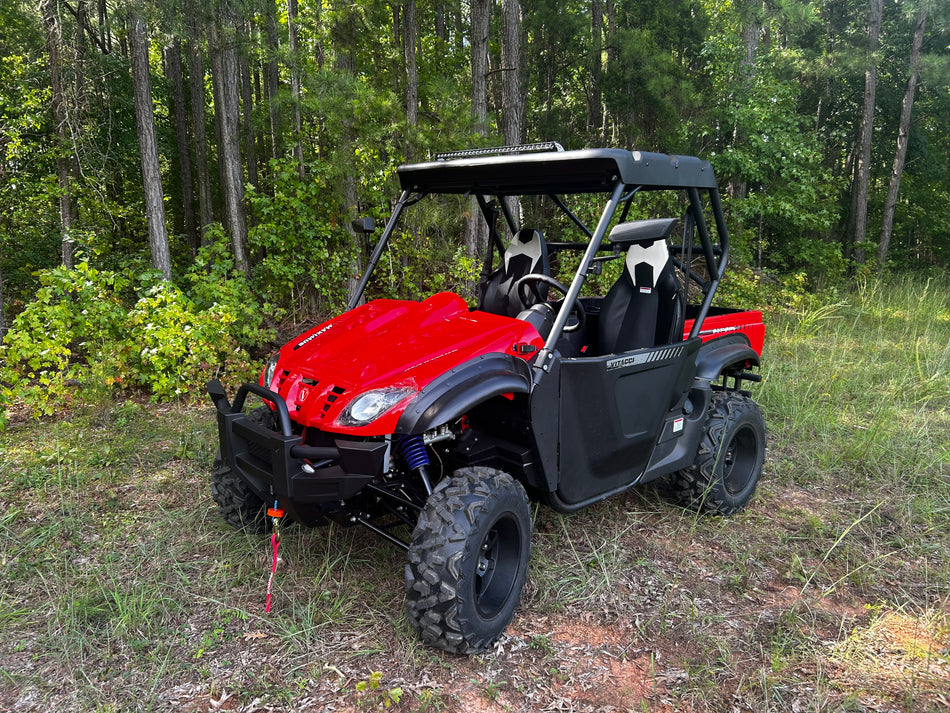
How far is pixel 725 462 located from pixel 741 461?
0.21 meters

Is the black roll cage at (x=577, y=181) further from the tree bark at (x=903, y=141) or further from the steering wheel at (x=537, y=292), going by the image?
the tree bark at (x=903, y=141)

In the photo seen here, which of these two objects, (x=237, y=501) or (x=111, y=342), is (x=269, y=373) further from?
(x=111, y=342)

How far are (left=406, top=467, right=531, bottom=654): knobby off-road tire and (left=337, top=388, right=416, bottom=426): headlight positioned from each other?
1.26 ft

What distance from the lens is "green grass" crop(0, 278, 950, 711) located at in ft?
7.85

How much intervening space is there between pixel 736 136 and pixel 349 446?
1144 cm

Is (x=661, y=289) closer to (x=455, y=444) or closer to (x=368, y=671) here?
(x=455, y=444)

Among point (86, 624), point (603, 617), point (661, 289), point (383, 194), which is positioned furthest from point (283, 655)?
point (383, 194)

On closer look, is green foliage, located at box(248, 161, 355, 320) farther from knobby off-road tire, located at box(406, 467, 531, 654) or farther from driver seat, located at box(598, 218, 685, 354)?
knobby off-road tire, located at box(406, 467, 531, 654)

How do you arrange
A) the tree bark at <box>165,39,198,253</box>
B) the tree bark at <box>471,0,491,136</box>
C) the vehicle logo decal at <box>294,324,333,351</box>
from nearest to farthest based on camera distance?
1. the vehicle logo decal at <box>294,324,333,351</box>
2. the tree bark at <box>471,0,491,136</box>
3. the tree bark at <box>165,39,198,253</box>

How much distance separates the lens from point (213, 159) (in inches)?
637

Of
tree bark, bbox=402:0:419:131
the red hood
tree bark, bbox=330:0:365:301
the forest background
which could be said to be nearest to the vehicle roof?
the red hood

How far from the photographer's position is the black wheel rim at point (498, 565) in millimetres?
2715

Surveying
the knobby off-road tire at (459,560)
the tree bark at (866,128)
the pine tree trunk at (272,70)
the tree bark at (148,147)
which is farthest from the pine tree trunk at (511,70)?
the tree bark at (866,128)

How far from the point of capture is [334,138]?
7.09 meters
